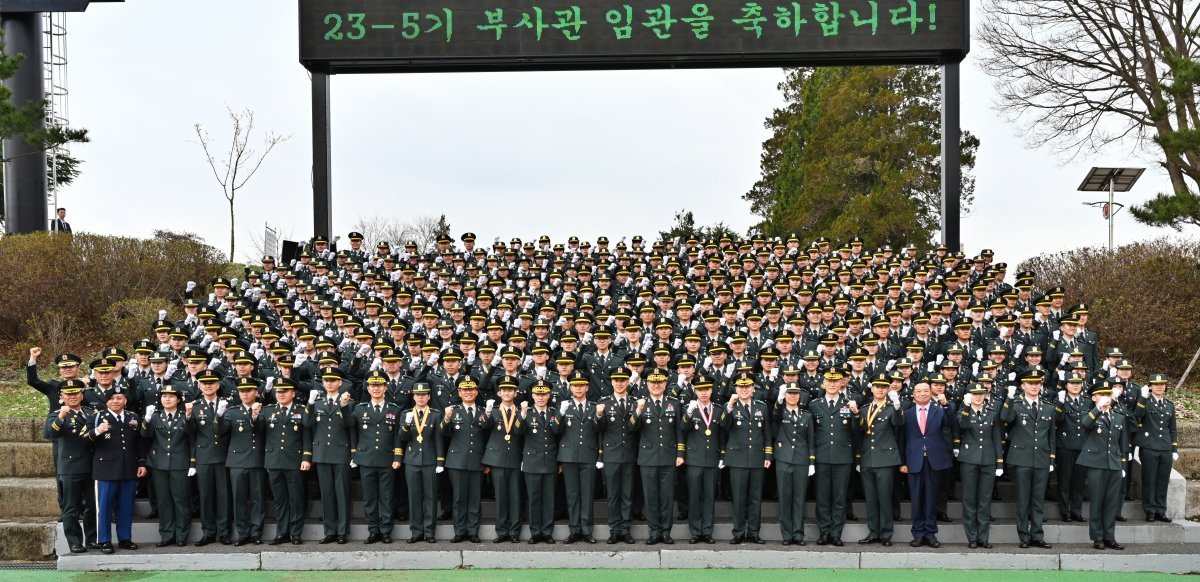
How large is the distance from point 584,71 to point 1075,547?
11.1 metres

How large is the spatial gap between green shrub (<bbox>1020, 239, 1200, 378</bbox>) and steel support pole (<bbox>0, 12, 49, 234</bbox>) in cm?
1918

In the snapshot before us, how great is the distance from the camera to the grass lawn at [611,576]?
343 inches

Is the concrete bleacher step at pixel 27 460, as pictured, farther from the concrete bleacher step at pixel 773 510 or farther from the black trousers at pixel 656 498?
the black trousers at pixel 656 498

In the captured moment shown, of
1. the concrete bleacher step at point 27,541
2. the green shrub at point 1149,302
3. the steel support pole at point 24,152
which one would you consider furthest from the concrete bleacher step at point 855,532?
the steel support pole at point 24,152

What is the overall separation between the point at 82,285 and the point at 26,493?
26.8 feet

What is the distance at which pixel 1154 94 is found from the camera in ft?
73.9

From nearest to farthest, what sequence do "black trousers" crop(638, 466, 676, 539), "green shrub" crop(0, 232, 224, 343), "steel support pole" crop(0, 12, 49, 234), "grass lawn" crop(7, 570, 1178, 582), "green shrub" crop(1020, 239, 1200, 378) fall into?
"grass lawn" crop(7, 570, 1178, 582) → "black trousers" crop(638, 466, 676, 539) → "green shrub" crop(1020, 239, 1200, 378) → "green shrub" crop(0, 232, 224, 343) → "steel support pole" crop(0, 12, 49, 234)

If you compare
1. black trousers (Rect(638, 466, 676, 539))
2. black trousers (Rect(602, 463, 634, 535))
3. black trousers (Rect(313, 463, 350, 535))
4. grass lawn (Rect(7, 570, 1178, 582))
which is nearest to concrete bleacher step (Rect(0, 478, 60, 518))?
grass lawn (Rect(7, 570, 1178, 582))

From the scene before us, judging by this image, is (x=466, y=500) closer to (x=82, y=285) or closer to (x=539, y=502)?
(x=539, y=502)

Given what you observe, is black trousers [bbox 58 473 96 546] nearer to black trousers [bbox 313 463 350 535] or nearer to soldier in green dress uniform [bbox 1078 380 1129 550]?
black trousers [bbox 313 463 350 535]

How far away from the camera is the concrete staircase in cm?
1009

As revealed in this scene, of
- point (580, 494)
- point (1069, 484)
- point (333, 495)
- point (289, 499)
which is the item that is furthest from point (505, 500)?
point (1069, 484)

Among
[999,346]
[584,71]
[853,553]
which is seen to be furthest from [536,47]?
[853,553]

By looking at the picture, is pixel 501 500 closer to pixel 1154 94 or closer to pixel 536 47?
pixel 536 47
